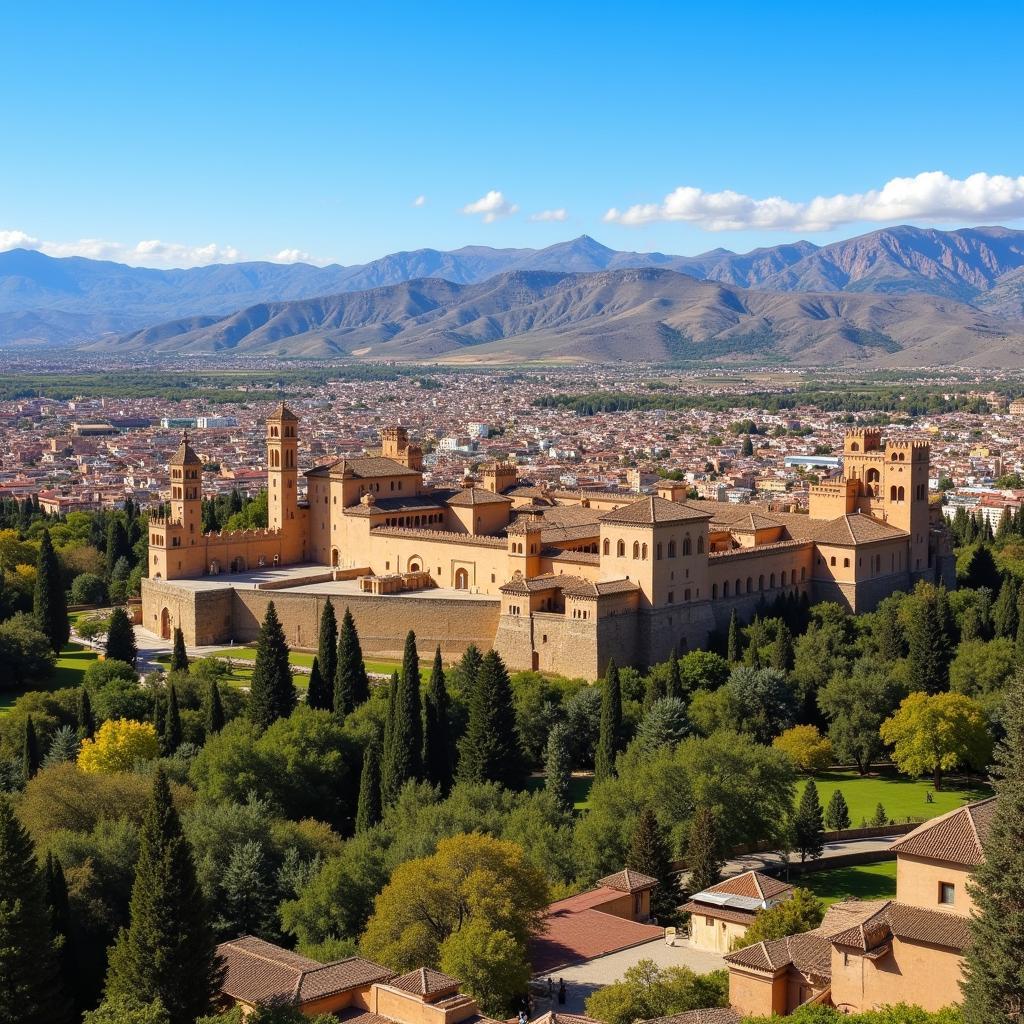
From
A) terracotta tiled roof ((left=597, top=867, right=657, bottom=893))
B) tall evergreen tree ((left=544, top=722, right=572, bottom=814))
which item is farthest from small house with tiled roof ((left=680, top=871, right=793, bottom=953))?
tall evergreen tree ((left=544, top=722, right=572, bottom=814))

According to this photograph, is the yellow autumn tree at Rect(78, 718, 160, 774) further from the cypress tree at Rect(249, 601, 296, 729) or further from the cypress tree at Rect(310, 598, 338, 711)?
the cypress tree at Rect(310, 598, 338, 711)

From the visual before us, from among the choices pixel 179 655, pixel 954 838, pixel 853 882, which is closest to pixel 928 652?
pixel 853 882

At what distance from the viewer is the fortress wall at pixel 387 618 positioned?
179ft

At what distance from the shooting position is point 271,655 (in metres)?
44.5

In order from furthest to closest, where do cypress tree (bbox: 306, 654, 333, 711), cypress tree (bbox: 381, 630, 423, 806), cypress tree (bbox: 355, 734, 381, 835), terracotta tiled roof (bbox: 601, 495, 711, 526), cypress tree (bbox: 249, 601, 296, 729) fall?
terracotta tiled roof (bbox: 601, 495, 711, 526), cypress tree (bbox: 306, 654, 333, 711), cypress tree (bbox: 249, 601, 296, 729), cypress tree (bbox: 381, 630, 423, 806), cypress tree (bbox: 355, 734, 381, 835)

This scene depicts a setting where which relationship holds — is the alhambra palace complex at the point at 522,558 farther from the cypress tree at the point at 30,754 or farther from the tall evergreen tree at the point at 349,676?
the cypress tree at the point at 30,754

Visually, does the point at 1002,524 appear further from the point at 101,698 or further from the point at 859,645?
the point at 101,698

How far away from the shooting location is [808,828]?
113ft

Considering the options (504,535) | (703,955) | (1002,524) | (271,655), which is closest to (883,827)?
(703,955)

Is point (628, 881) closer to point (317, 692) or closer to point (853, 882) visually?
point (853, 882)

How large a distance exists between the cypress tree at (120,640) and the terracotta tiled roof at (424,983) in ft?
98.5

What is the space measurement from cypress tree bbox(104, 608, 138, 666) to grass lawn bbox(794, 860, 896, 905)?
84.2ft

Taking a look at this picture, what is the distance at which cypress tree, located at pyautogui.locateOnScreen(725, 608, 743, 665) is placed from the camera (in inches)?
2026

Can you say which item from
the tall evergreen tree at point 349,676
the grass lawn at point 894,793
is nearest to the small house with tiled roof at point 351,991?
the grass lawn at point 894,793
